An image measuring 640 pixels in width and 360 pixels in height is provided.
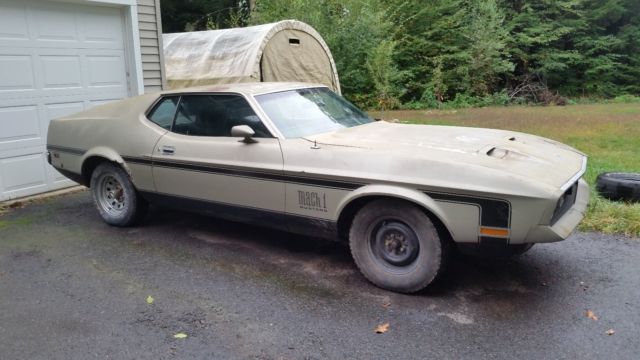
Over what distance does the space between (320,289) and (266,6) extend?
1633 centimetres

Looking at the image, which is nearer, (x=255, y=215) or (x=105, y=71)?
(x=255, y=215)

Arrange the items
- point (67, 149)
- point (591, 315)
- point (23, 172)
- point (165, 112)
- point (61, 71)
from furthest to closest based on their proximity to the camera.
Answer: point (61, 71), point (23, 172), point (67, 149), point (165, 112), point (591, 315)

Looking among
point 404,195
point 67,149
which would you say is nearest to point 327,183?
point 404,195

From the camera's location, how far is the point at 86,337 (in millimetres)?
3346

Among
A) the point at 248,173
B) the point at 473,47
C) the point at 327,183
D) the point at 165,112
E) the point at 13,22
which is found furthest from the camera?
the point at 473,47

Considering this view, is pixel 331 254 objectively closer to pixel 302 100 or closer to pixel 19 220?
pixel 302 100

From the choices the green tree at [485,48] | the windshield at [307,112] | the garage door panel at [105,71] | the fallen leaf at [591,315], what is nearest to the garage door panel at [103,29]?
the garage door panel at [105,71]

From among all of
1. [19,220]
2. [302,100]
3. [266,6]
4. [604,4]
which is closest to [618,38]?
[604,4]

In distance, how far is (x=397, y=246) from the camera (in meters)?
3.87

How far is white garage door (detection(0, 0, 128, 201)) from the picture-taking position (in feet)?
21.7

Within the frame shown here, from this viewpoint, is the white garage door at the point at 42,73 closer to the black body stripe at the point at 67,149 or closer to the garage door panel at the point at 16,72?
the garage door panel at the point at 16,72

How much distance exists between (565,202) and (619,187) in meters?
2.47

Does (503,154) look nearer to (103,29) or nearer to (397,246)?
(397,246)

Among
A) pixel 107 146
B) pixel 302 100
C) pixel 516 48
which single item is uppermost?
pixel 516 48
